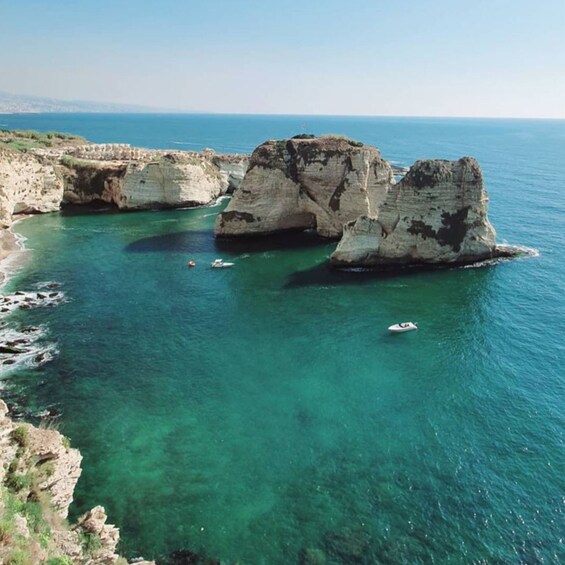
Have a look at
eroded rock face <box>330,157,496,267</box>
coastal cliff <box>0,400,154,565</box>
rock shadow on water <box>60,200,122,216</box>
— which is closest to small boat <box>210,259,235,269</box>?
eroded rock face <box>330,157,496,267</box>

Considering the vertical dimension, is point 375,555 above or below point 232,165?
below

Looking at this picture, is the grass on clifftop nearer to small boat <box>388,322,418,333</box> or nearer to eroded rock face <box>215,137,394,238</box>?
eroded rock face <box>215,137,394,238</box>

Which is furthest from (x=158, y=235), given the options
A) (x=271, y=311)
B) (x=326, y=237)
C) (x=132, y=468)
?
(x=132, y=468)

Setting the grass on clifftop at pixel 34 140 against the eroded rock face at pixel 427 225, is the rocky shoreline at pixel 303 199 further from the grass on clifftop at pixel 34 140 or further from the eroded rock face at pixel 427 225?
the grass on clifftop at pixel 34 140

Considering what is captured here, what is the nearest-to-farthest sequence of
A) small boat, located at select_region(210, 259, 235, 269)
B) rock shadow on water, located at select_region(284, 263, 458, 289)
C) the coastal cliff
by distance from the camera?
the coastal cliff, rock shadow on water, located at select_region(284, 263, 458, 289), small boat, located at select_region(210, 259, 235, 269)

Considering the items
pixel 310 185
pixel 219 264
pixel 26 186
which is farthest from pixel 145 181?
pixel 219 264

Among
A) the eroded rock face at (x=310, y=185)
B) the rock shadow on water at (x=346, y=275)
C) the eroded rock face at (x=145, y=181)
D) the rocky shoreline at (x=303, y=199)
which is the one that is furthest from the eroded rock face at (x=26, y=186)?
the rock shadow on water at (x=346, y=275)

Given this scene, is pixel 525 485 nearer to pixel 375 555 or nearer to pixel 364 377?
pixel 375 555

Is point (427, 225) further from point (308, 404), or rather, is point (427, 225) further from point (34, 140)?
point (34, 140)
